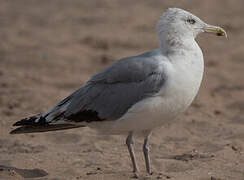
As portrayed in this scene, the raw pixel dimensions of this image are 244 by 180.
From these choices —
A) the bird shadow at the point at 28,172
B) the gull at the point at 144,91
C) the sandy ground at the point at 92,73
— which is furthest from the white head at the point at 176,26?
the bird shadow at the point at 28,172

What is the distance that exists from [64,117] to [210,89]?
3.77 metres

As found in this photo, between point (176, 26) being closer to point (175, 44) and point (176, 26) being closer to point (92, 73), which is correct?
point (175, 44)

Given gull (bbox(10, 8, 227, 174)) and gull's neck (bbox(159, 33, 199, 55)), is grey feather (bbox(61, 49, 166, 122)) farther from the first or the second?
gull's neck (bbox(159, 33, 199, 55))

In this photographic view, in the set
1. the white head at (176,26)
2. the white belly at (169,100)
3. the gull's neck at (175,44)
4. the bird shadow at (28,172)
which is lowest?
the bird shadow at (28,172)

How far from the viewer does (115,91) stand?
17.5 feet

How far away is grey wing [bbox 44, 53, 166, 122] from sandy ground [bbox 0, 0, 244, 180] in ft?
1.95

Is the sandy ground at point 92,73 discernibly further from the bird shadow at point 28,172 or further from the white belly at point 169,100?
the white belly at point 169,100

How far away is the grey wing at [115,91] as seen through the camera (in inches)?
200

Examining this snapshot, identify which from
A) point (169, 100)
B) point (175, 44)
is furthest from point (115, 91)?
point (175, 44)

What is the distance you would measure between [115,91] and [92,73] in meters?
4.04

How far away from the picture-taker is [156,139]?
6715 mm

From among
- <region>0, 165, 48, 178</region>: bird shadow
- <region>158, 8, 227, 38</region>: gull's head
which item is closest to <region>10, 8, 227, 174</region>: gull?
<region>158, 8, 227, 38</region>: gull's head

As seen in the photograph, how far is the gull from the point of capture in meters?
5.00

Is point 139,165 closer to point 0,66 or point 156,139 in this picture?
point 156,139
